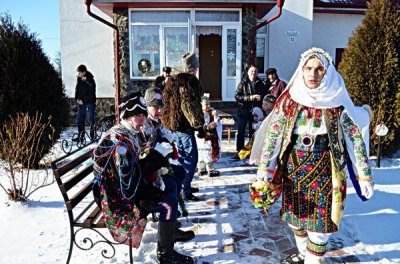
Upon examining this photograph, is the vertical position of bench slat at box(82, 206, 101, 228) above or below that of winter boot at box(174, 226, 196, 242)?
above

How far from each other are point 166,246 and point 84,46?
10.8 m

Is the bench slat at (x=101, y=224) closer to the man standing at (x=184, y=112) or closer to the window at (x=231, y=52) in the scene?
the man standing at (x=184, y=112)

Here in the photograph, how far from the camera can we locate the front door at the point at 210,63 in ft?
47.9

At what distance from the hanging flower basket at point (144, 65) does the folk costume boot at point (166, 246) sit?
802 centimetres

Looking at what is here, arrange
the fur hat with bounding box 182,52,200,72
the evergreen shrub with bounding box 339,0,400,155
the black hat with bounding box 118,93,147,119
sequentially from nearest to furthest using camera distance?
the black hat with bounding box 118,93,147,119
the fur hat with bounding box 182,52,200,72
the evergreen shrub with bounding box 339,0,400,155

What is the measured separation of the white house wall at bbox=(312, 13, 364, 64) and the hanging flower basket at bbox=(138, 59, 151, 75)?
22.8 ft

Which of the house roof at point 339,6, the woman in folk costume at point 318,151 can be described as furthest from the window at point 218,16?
the woman in folk costume at point 318,151

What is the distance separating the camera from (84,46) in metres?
12.4

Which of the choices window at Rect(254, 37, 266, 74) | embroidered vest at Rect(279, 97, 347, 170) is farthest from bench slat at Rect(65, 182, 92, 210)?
window at Rect(254, 37, 266, 74)

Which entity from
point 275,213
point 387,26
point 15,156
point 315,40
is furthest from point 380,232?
point 315,40

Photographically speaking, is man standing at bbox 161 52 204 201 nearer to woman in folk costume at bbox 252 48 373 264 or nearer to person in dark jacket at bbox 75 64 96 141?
woman in folk costume at bbox 252 48 373 264

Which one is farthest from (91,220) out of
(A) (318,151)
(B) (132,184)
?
(A) (318,151)

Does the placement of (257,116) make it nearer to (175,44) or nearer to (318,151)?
(318,151)

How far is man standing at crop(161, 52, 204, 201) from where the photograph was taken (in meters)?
4.22
